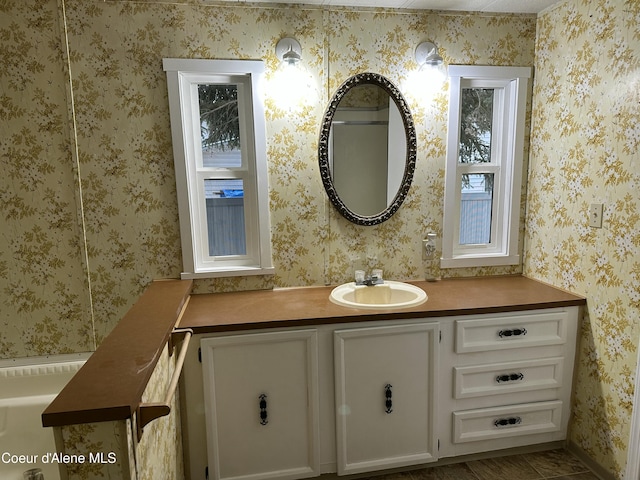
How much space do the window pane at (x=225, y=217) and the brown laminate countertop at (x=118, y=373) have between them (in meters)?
0.63

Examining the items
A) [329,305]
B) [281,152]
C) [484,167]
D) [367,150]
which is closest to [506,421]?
[329,305]

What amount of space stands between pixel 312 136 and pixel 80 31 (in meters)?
1.21

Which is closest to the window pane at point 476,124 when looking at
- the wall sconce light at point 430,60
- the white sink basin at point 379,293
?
the wall sconce light at point 430,60

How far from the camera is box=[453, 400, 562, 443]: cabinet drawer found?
2031 millimetres

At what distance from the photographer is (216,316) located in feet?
6.14

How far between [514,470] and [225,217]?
6.49 feet

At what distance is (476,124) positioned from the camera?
97.1 inches

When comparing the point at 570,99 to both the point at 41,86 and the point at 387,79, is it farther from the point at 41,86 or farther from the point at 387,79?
the point at 41,86

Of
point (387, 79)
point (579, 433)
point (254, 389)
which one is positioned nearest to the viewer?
point (254, 389)

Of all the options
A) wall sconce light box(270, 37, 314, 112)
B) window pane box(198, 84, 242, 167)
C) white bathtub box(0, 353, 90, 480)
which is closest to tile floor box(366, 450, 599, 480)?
white bathtub box(0, 353, 90, 480)

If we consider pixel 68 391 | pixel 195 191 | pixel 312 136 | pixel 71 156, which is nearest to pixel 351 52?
pixel 312 136

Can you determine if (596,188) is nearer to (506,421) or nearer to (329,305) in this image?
(506,421)

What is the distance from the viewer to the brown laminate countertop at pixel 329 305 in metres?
1.82

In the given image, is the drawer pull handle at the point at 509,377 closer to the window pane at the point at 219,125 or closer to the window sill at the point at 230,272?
the window sill at the point at 230,272
